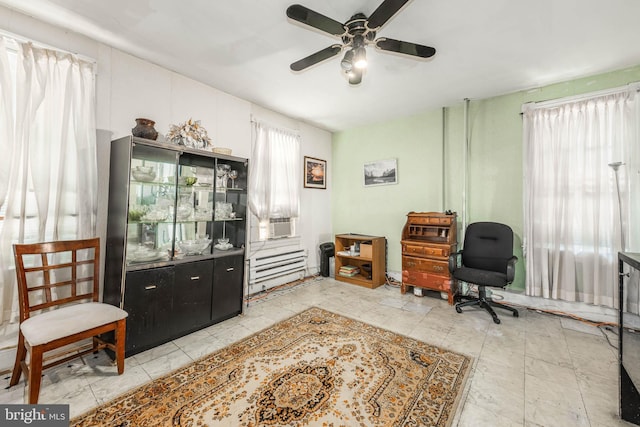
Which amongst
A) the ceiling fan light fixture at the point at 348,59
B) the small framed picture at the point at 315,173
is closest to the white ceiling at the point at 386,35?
the ceiling fan light fixture at the point at 348,59

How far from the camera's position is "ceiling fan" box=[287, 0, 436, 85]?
1.63 m

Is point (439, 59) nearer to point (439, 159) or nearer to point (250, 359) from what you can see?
point (439, 159)

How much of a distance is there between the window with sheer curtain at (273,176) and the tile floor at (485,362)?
4.46ft

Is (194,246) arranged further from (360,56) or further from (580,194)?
(580,194)

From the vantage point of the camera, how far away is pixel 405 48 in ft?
6.52

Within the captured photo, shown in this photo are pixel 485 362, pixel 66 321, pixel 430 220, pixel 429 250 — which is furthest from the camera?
pixel 430 220

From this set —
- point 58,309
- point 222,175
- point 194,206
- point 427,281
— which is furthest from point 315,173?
point 58,309

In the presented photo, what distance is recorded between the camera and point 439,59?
267 centimetres

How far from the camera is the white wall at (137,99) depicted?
2.23 m

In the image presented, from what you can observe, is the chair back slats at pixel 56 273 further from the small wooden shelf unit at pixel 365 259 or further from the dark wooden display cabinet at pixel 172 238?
the small wooden shelf unit at pixel 365 259

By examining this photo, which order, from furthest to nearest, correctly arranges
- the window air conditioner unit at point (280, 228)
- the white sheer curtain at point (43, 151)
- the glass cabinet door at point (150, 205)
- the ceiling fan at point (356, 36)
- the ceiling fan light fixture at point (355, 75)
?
1. the window air conditioner unit at point (280, 228)
2. the glass cabinet door at point (150, 205)
3. the ceiling fan light fixture at point (355, 75)
4. the white sheer curtain at point (43, 151)
5. the ceiling fan at point (356, 36)

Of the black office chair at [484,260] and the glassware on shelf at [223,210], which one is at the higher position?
the glassware on shelf at [223,210]

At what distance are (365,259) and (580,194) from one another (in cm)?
281

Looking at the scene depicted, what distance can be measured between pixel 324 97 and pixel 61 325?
11.5 feet
